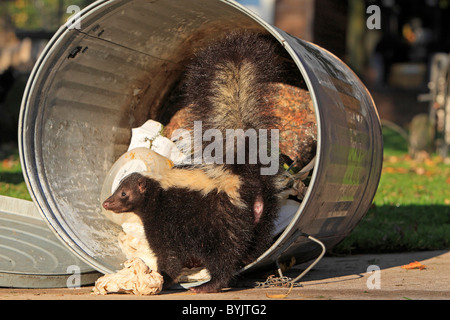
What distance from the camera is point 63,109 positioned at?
192 inches

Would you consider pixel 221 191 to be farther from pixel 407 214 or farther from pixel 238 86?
pixel 407 214

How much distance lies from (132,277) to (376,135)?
6.60 feet

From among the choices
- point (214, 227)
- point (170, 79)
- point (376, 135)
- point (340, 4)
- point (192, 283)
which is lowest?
point (192, 283)

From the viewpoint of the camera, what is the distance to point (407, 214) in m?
6.86

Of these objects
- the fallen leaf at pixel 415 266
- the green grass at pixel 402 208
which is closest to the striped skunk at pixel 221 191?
the fallen leaf at pixel 415 266

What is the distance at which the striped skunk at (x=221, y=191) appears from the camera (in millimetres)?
3955

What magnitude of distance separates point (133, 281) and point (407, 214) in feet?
12.5

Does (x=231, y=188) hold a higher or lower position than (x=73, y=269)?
higher

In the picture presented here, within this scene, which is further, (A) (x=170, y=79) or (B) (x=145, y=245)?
(A) (x=170, y=79)

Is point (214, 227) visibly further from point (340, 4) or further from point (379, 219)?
point (340, 4)

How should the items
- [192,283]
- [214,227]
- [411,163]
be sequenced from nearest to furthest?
[214,227], [192,283], [411,163]

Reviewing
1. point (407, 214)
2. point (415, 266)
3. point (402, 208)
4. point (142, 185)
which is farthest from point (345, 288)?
point (402, 208)

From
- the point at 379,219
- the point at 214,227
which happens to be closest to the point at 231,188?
the point at 214,227

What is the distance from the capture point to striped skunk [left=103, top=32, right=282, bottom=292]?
13.0ft
